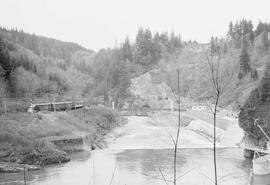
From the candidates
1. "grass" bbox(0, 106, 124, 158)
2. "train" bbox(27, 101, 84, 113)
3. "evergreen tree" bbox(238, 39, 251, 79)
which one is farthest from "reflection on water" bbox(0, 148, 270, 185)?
"evergreen tree" bbox(238, 39, 251, 79)

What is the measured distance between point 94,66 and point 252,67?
207ft

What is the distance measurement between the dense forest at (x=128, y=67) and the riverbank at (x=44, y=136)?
11.2 meters

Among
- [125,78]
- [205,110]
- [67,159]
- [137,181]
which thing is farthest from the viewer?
[125,78]

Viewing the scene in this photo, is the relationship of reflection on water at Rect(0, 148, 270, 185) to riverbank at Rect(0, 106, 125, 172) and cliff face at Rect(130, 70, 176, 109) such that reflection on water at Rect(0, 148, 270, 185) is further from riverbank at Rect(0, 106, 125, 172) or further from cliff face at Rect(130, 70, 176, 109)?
cliff face at Rect(130, 70, 176, 109)

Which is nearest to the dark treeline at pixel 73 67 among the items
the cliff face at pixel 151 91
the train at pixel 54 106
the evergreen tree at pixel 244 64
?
the cliff face at pixel 151 91

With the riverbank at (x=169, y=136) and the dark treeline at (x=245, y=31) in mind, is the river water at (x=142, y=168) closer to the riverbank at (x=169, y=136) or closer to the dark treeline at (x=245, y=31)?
the riverbank at (x=169, y=136)

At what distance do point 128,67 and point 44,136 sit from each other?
71.1 m

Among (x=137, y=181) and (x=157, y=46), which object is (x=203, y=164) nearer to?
(x=137, y=181)

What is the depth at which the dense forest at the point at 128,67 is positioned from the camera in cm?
6919

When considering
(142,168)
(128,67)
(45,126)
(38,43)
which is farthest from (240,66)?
(38,43)

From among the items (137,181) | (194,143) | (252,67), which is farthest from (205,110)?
(137,181)

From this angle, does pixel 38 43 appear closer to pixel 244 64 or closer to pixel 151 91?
pixel 151 91

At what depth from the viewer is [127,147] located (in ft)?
145

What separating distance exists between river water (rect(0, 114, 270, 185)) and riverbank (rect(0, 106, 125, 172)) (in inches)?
66.3
